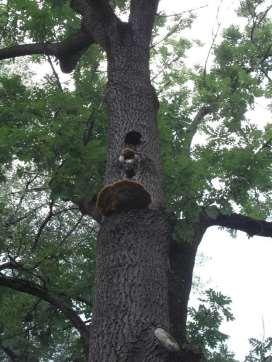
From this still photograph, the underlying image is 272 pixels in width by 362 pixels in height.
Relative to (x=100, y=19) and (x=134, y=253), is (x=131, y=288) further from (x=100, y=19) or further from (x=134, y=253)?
(x=100, y=19)

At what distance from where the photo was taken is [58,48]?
721 centimetres

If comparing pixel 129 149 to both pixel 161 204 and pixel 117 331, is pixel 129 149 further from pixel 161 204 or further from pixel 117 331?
pixel 117 331

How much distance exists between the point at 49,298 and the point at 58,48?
395cm

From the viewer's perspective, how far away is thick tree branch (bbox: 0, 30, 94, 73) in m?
7.17

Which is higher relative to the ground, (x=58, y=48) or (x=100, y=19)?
(x=58, y=48)

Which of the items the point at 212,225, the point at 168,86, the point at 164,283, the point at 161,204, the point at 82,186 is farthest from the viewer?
the point at 168,86

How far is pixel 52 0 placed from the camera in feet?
23.0

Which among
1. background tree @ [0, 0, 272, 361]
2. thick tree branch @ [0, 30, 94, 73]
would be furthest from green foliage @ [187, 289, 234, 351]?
thick tree branch @ [0, 30, 94, 73]

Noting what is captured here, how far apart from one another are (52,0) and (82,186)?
299 centimetres

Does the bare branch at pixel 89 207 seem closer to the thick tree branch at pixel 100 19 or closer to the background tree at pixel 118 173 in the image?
the background tree at pixel 118 173

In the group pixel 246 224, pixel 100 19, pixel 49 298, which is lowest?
pixel 49 298

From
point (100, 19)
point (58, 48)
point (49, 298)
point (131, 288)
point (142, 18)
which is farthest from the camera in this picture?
point (58, 48)

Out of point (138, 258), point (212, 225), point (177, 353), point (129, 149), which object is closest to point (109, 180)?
point (129, 149)

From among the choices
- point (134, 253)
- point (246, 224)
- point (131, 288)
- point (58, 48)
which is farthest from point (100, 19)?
point (131, 288)
